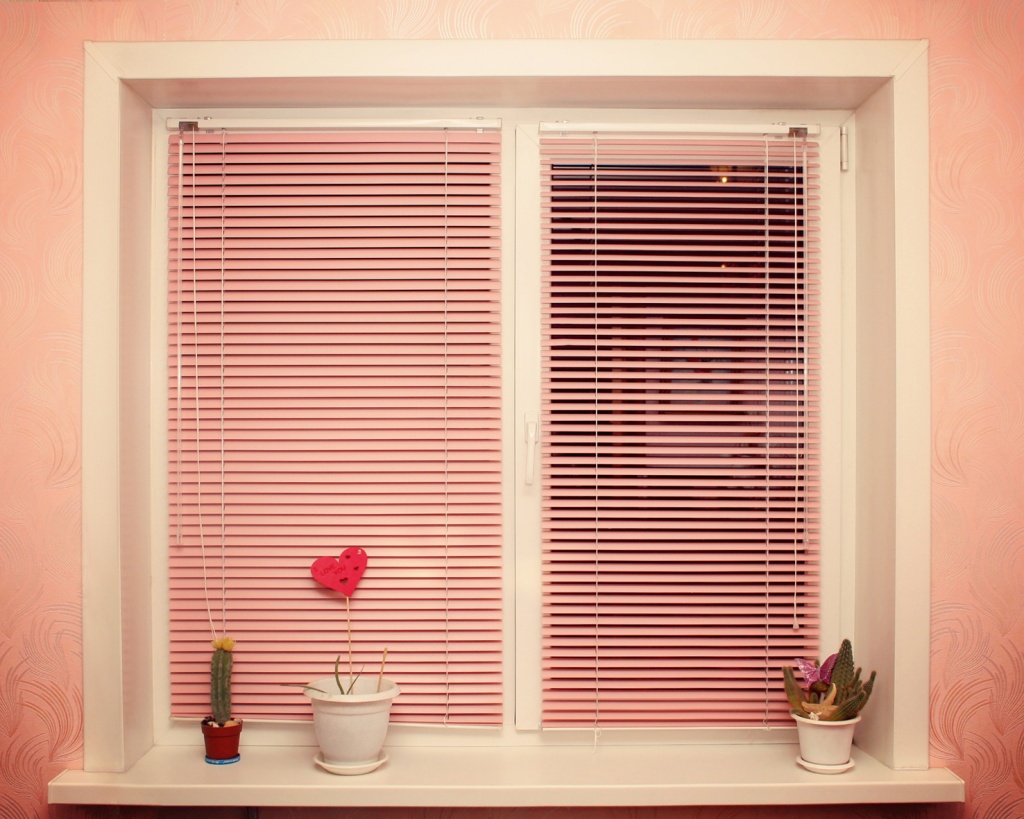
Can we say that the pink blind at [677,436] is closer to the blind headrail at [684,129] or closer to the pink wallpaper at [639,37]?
the blind headrail at [684,129]

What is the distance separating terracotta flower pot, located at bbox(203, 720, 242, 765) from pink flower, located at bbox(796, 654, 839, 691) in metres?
1.25

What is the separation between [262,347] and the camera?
6.55 feet

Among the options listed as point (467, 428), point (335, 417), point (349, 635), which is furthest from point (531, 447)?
point (349, 635)

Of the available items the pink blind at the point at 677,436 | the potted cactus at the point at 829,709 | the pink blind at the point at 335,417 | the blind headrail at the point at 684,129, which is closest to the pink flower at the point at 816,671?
the potted cactus at the point at 829,709

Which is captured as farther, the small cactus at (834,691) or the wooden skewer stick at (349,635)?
the wooden skewer stick at (349,635)

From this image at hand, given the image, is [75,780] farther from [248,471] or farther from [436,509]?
[436,509]

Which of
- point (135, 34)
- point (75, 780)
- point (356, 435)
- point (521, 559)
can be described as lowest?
point (75, 780)

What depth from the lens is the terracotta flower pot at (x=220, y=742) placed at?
6.10 feet

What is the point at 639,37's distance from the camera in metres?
1.84

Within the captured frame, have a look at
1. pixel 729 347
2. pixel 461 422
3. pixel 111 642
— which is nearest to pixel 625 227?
pixel 729 347

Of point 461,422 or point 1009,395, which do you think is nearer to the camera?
point 1009,395

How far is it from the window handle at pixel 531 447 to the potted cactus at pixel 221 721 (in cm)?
77

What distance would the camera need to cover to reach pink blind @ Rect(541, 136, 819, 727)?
197cm

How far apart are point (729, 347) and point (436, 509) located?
0.79 metres
